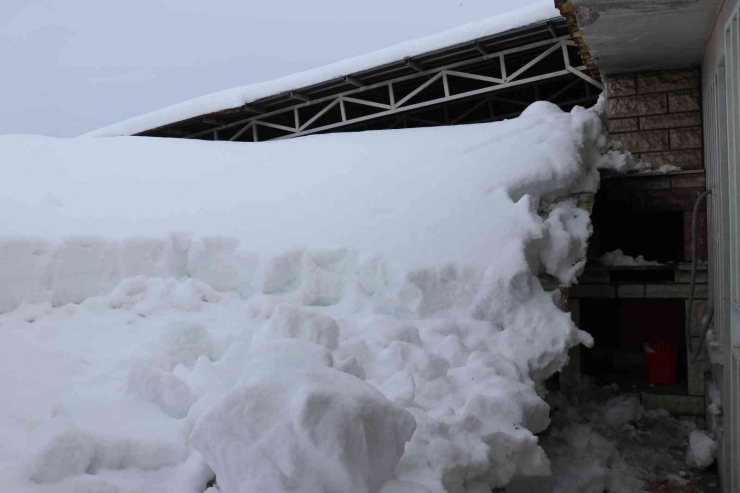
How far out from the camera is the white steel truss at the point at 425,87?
855 cm

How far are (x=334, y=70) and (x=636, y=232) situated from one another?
5017 mm

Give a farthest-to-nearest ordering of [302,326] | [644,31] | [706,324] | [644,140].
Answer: [644,140] → [644,31] → [706,324] → [302,326]

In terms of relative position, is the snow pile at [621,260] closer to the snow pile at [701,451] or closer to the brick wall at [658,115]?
the brick wall at [658,115]

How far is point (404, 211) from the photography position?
4.79 metres

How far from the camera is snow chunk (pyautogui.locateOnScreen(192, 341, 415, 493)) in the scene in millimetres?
1943

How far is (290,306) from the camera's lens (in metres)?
3.06

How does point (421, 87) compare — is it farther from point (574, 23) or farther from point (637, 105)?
point (574, 23)

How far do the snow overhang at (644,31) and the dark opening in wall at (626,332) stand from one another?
2.31m

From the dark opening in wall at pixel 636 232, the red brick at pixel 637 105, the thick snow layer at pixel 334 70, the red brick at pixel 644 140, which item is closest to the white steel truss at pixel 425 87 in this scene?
the thick snow layer at pixel 334 70

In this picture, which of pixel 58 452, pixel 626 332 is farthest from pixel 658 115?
pixel 58 452

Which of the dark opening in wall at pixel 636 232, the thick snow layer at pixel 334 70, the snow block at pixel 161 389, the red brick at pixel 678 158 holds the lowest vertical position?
the dark opening in wall at pixel 636 232

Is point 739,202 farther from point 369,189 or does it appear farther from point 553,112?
point 553,112

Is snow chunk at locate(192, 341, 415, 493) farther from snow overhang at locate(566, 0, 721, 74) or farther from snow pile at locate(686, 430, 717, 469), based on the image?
snow pile at locate(686, 430, 717, 469)

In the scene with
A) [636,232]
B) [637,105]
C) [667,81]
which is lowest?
[636,232]
